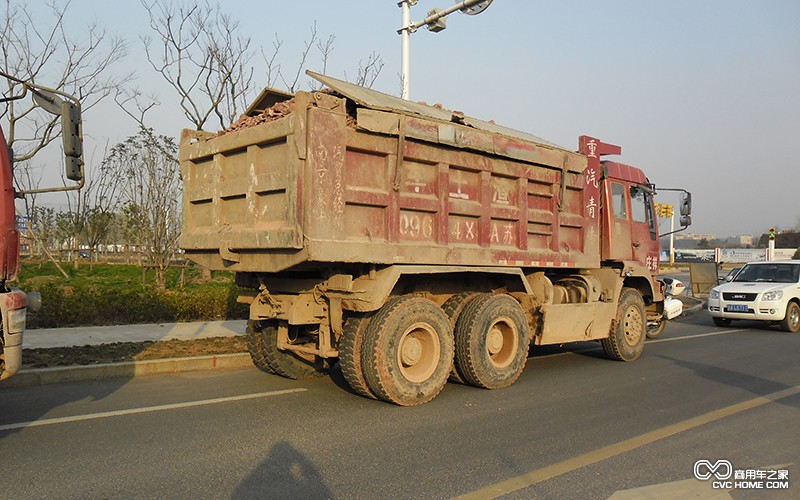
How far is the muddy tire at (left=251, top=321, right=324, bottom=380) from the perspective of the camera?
743 centimetres

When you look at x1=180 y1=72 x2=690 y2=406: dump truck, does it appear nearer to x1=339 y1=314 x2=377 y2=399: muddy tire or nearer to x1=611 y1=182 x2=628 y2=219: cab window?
x1=339 y1=314 x2=377 y2=399: muddy tire

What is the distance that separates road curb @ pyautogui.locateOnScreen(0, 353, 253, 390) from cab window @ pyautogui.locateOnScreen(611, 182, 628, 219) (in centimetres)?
602

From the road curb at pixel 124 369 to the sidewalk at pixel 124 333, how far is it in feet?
5.46

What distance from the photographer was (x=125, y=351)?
8227mm

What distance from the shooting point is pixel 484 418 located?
5.83 meters

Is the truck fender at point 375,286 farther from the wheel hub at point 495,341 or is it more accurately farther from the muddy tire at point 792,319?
the muddy tire at point 792,319

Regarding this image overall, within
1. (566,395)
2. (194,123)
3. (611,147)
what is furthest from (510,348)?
(194,123)

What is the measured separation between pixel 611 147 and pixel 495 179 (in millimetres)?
2981

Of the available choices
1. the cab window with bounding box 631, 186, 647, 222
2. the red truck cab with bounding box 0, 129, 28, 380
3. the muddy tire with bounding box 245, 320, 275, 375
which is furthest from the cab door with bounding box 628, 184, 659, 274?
the red truck cab with bounding box 0, 129, 28, 380

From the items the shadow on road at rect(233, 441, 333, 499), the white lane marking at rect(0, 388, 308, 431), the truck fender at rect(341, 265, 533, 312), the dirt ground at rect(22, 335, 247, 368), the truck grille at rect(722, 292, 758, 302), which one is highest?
the truck fender at rect(341, 265, 533, 312)

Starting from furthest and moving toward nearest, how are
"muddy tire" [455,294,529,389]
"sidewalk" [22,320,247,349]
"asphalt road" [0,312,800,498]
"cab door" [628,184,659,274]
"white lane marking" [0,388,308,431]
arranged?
"cab door" [628,184,659,274]
"sidewalk" [22,320,247,349]
"muddy tire" [455,294,529,389]
"white lane marking" [0,388,308,431]
"asphalt road" [0,312,800,498]

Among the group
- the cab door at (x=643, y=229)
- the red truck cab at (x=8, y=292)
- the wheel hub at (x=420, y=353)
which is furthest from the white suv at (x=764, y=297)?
the red truck cab at (x=8, y=292)

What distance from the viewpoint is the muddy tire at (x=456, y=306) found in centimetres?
701

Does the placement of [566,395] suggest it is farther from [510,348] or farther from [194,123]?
[194,123]
